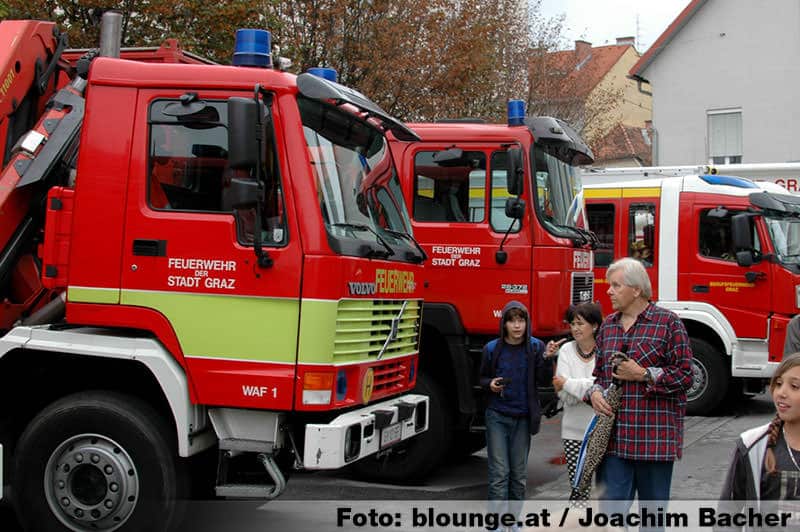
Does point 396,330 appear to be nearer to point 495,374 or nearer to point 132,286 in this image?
point 495,374

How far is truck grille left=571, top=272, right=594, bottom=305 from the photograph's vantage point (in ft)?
29.5

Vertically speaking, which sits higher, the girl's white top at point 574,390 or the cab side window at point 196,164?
the cab side window at point 196,164

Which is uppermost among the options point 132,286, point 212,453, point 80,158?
point 80,158

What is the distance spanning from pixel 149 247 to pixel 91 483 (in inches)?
56.8

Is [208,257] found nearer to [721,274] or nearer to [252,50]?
[252,50]

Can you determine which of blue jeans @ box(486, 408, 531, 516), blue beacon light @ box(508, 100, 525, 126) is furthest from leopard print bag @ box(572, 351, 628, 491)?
blue beacon light @ box(508, 100, 525, 126)

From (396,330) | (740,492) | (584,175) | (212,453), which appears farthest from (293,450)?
(584,175)

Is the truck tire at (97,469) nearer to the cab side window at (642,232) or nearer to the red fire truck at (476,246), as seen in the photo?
the red fire truck at (476,246)

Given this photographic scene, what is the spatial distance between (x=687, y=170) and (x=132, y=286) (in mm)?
10242

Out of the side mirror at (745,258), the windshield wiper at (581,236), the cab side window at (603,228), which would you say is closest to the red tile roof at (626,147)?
Result: the cab side window at (603,228)

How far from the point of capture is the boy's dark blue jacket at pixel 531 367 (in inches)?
272

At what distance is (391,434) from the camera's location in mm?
6410

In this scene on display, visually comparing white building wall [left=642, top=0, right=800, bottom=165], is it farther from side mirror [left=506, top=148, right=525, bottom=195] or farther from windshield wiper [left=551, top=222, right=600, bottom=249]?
side mirror [left=506, top=148, right=525, bottom=195]

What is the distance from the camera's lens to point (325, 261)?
575 cm
